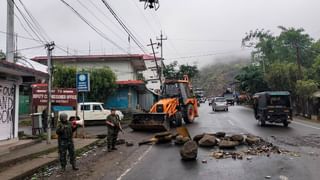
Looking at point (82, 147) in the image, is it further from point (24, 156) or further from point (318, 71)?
point (318, 71)

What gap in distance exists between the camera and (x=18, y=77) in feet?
52.9

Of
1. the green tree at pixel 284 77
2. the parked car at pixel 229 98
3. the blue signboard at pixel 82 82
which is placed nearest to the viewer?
the blue signboard at pixel 82 82

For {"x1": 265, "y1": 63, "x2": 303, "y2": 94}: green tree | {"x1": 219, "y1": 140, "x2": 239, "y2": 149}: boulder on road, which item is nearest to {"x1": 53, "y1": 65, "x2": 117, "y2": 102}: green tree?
{"x1": 219, "y1": 140, "x2": 239, "y2": 149}: boulder on road

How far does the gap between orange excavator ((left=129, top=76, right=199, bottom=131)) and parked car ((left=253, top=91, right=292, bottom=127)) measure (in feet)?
16.3

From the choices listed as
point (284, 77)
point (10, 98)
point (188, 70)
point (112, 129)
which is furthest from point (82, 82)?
point (188, 70)

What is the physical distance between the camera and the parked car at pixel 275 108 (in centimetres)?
2577

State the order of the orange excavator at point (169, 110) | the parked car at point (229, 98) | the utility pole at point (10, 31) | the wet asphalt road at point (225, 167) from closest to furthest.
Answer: the wet asphalt road at point (225, 167), the utility pole at point (10, 31), the orange excavator at point (169, 110), the parked car at point (229, 98)

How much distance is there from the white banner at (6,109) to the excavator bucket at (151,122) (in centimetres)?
883

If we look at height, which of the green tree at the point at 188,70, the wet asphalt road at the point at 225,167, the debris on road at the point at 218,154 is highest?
the green tree at the point at 188,70

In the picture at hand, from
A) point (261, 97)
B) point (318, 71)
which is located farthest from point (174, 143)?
point (318, 71)

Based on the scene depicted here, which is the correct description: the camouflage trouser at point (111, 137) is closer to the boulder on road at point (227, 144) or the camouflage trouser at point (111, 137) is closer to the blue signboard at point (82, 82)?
the boulder on road at point (227, 144)

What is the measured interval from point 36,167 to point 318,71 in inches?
2009

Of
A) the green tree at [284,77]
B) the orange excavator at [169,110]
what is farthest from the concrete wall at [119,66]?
the orange excavator at [169,110]

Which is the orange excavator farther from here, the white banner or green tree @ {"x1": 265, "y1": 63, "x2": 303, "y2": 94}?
green tree @ {"x1": 265, "y1": 63, "x2": 303, "y2": 94}
